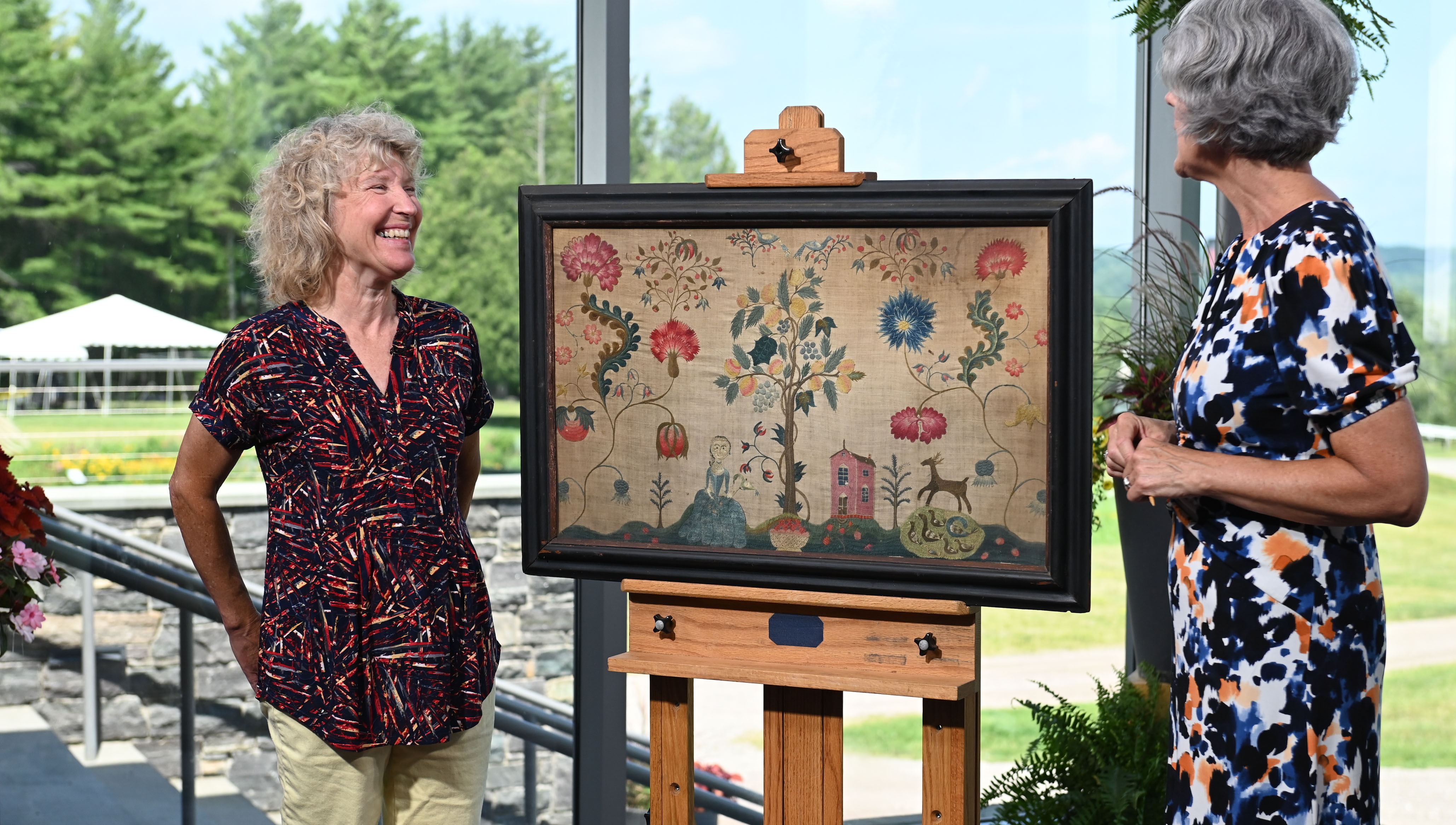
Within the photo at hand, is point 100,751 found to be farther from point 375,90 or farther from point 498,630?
point 375,90

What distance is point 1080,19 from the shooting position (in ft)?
10.2

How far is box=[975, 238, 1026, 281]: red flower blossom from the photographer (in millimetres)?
1847

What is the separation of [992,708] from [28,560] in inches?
90.4

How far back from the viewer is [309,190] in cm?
186

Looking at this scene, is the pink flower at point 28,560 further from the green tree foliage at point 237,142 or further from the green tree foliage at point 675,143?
the green tree foliage at point 675,143

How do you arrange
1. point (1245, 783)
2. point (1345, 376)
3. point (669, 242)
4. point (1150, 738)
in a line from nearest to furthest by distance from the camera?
point (1345, 376)
point (1245, 783)
point (669, 242)
point (1150, 738)

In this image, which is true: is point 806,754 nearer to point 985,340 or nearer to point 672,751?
point 672,751

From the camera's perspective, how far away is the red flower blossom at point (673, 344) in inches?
80.1

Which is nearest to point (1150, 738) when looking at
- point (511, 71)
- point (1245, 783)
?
point (1245, 783)

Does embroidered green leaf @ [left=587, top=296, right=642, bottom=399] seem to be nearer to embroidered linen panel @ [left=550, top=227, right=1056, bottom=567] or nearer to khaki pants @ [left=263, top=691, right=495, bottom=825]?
embroidered linen panel @ [left=550, top=227, right=1056, bottom=567]

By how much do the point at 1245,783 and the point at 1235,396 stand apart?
462mm

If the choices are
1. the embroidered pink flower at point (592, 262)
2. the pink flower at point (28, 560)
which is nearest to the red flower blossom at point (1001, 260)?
the embroidered pink flower at point (592, 262)

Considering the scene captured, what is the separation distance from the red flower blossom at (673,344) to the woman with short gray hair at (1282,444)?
2.46ft

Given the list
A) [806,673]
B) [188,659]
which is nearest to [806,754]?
[806,673]
